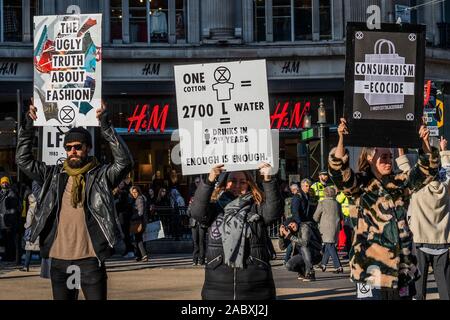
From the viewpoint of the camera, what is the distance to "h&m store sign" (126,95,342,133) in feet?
111

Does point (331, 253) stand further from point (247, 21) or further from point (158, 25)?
point (158, 25)

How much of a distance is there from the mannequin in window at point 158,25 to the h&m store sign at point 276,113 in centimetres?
234

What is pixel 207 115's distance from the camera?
8.62 meters

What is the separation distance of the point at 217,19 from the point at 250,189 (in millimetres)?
26953

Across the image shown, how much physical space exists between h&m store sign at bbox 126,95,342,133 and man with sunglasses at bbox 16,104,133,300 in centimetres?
2578

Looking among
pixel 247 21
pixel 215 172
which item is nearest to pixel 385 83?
pixel 215 172

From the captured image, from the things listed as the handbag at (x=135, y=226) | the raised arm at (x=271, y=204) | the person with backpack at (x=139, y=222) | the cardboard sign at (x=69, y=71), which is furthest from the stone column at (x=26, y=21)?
the raised arm at (x=271, y=204)

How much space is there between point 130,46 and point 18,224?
578 inches

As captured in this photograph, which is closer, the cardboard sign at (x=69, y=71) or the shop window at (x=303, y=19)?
the cardboard sign at (x=69, y=71)

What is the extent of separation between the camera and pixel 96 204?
778 centimetres

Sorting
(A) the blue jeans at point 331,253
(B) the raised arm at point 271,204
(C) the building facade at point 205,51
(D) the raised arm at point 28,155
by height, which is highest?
(C) the building facade at point 205,51

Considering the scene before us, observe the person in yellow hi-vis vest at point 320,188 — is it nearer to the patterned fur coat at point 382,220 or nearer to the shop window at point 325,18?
the patterned fur coat at point 382,220

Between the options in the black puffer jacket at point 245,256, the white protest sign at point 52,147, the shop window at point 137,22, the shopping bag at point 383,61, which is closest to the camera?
the black puffer jacket at point 245,256

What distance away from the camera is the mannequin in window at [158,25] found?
3453 centimetres
